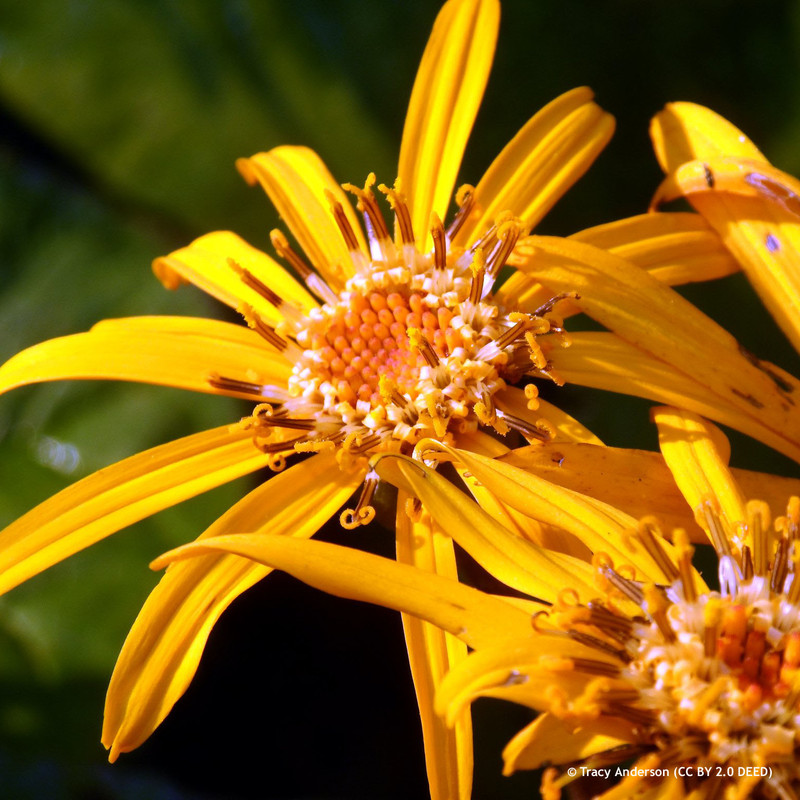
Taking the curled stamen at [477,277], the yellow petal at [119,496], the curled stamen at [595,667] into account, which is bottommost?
the curled stamen at [595,667]

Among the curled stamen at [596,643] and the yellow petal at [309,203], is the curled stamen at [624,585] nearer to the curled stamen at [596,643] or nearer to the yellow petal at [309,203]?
the curled stamen at [596,643]

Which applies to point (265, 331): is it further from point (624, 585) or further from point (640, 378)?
point (624, 585)

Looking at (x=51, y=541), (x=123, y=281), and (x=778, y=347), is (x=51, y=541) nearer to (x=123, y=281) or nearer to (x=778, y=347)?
(x=123, y=281)

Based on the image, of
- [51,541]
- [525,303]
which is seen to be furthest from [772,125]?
[51,541]

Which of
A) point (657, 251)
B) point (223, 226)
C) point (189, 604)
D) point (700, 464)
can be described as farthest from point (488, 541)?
point (223, 226)

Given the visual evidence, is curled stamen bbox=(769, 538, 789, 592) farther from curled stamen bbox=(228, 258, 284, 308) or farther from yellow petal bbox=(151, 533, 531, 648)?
curled stamen bbox=(228, 258, 284, 308)

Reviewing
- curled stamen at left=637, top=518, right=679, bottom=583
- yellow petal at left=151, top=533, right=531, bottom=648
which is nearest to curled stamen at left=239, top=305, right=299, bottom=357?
yellow petal at left=151, top=533, right=531, bottom=648

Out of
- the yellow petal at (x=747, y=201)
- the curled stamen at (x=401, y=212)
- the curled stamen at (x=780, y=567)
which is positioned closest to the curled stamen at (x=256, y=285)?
the curled stamen at (x=401, y=212)
